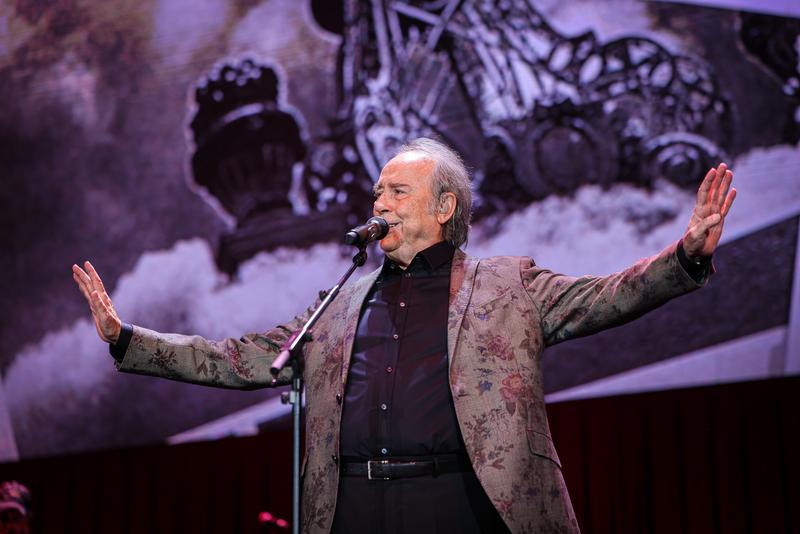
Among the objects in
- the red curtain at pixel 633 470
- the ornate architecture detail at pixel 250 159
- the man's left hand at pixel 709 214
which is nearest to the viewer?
the man's left hand at pixel 709 214

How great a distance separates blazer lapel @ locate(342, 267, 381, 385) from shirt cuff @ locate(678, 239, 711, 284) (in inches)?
31.0

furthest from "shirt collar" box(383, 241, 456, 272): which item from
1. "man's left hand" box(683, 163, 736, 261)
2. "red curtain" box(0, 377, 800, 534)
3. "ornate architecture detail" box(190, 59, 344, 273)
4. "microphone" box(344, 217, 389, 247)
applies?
"ornate architecture detail" box(190, 59, 344, 273)

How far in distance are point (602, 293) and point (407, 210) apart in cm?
57

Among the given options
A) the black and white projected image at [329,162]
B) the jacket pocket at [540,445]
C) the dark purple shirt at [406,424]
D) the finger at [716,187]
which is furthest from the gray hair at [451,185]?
the black and white projected image at [329,162]

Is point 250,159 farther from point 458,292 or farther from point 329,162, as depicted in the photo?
point 458,292

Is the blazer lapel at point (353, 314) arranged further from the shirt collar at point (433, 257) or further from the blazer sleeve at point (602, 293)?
the blazer sleeve at point (602, 293)

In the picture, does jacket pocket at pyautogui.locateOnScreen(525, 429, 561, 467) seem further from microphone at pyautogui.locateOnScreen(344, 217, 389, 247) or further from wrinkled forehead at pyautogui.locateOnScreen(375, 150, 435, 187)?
wrinkled forehead at pyautogui.locateOnScreen(375, 150, 435, 187)

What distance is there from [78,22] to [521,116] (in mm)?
2363

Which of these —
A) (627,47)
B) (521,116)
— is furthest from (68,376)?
(627,47)

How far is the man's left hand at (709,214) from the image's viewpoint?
1.74 meters

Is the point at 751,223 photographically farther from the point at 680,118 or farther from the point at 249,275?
the point at 249,275

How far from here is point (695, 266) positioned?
5.84 feet

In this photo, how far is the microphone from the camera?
1.92m

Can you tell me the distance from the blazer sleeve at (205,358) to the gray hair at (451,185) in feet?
1.41
